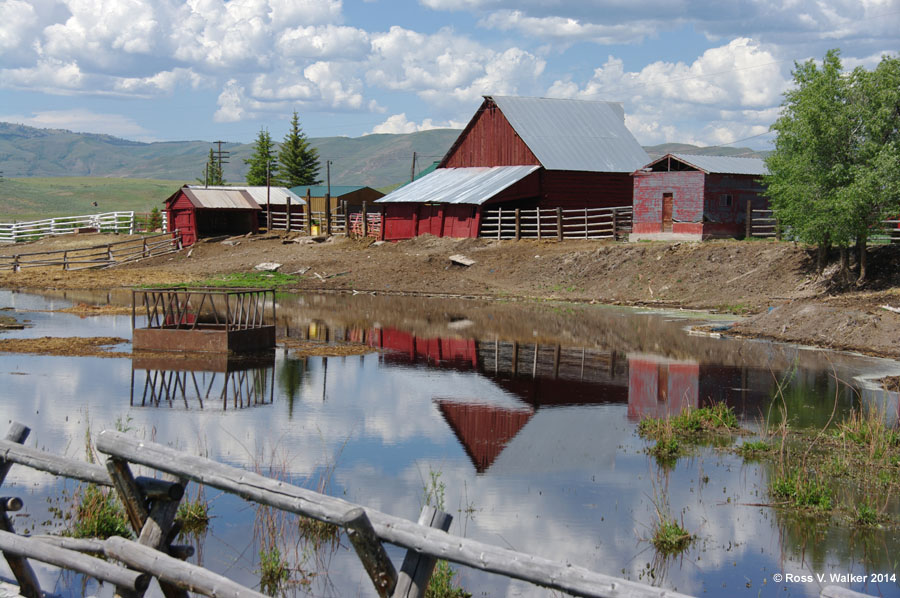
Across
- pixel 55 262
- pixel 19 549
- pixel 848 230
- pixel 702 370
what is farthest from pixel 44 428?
pixel 55 262

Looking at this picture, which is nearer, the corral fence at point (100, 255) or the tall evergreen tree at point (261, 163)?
the corral fence at point (100, 255)

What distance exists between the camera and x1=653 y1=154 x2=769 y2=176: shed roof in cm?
4328

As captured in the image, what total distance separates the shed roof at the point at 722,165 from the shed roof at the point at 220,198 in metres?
28.8

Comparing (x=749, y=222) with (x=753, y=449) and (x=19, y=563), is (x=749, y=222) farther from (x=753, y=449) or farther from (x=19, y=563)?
(x=19, y=563)

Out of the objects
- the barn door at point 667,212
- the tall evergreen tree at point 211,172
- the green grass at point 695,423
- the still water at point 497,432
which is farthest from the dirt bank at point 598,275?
the tall evergreen tree at point 211,172

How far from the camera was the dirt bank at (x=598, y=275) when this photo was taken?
89.5 feet

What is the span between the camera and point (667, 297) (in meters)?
37.2

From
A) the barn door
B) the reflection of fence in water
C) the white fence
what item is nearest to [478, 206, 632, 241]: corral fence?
the barn door

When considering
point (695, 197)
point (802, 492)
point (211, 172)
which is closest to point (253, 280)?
point (695, 197)

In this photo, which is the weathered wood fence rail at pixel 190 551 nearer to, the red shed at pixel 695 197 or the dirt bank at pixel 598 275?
the dirt bank at pixel 598 275

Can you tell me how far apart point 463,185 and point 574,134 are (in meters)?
7.71

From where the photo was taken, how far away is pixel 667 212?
44.3m

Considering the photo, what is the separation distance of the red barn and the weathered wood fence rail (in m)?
42.3

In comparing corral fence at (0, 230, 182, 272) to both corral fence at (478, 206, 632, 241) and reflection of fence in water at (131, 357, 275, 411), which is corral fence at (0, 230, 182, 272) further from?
reflection of fence in water at (131, 357, 275, 411)
